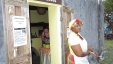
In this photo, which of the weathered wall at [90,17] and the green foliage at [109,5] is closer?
the weathered wall at [90,17]

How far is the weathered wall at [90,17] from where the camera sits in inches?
384

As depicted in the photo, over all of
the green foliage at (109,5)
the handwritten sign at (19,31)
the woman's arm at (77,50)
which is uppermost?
the green foliage at (109,5)

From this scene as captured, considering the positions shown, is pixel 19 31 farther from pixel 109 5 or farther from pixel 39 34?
pixel 109 5

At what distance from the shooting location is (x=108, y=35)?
3114 centimetres

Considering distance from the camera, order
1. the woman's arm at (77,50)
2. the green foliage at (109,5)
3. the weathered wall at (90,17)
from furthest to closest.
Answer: the green foliage at (109,5), the weathered wall at (90,17), the woman's arm at (77,50)

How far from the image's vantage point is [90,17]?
468 inches

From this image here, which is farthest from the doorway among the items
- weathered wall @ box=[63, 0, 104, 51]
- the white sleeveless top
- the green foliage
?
the green foliage

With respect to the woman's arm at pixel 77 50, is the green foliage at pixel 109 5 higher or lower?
higher

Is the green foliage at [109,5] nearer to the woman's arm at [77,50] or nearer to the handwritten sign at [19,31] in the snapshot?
the woman's arm at [77,50]

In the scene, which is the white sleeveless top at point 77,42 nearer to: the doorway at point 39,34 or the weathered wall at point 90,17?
the weathered wall at point 90,17

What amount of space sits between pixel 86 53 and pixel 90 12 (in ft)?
17.4

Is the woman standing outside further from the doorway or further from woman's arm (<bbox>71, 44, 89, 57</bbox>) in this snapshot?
the doorway

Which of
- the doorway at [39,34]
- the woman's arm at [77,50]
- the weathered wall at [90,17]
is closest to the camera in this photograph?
the woman's arm at [77,50]

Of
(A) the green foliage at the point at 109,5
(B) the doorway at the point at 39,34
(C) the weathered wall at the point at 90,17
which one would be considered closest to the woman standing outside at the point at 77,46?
(C) the weathered wall at the point at 90,17
